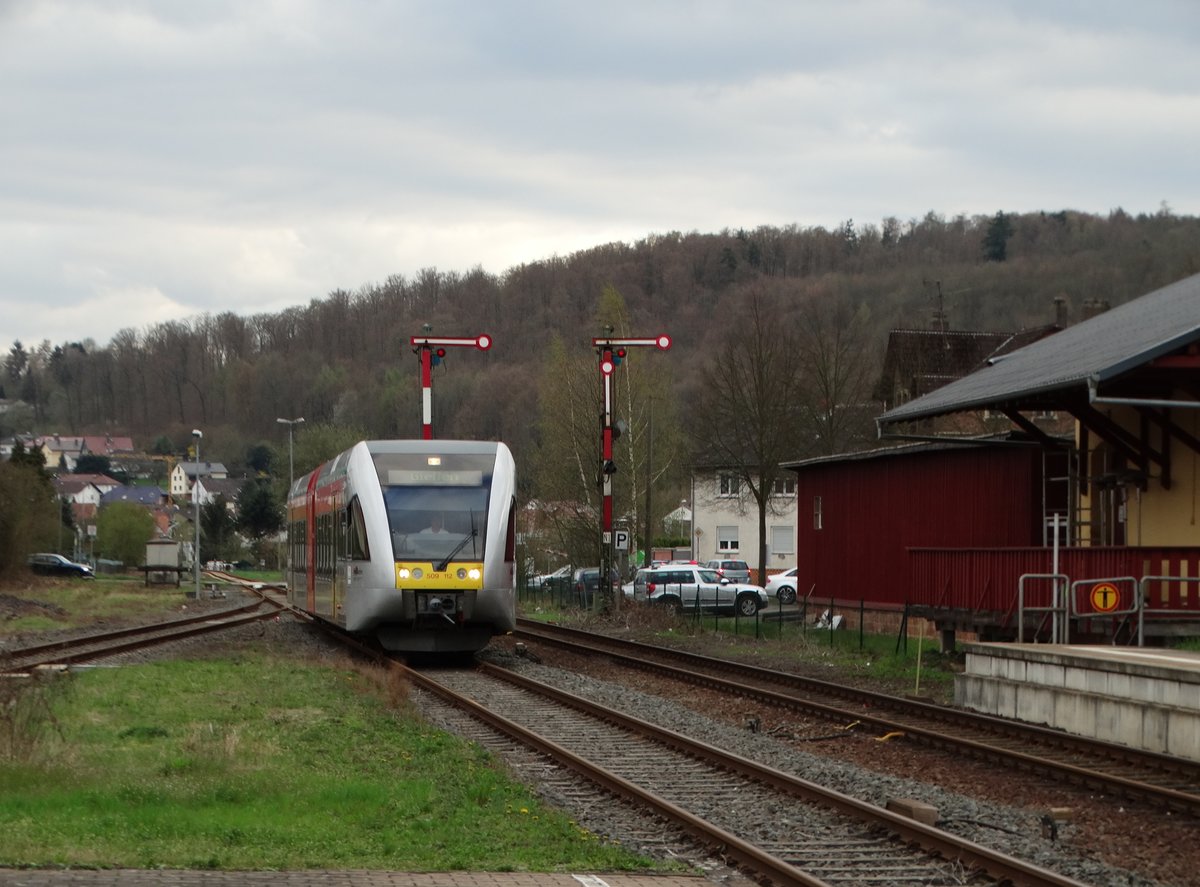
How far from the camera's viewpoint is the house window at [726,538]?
3386 inches

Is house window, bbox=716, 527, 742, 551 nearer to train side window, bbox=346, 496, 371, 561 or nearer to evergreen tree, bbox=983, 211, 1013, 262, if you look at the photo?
evergreen tree, bbox=983, 211, 1013, 262

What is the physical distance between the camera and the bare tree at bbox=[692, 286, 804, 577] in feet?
176

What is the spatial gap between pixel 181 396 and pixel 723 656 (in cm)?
12789

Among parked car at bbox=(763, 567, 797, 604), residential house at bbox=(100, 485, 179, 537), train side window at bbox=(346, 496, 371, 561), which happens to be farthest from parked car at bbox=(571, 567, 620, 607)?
residential house at bbox=(100, 485, 179, 537)

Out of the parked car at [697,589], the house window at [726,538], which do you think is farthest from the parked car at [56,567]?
the parked car at [697,589]

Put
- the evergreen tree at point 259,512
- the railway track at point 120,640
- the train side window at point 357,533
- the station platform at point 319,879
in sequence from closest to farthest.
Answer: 1. the station platform at point 319,879
2. the train side window at point 357,533
3. the railway track at point 120,640
4. the evergreen tree at point 259,512

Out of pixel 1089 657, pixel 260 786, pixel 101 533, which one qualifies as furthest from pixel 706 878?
pixel 101 533

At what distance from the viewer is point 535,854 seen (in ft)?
30.3

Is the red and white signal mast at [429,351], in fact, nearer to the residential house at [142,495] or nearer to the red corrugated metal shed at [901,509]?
the red corrugated metal shed at [901,509]

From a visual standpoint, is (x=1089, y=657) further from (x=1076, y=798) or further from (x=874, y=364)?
(x=874, y=364)

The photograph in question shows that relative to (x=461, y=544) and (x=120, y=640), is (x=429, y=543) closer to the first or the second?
(x=461, y=544)

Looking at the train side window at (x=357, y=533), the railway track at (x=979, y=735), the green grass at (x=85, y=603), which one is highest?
the train side window at (x=357, y=533)

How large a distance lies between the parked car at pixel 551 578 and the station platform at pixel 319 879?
138 feet

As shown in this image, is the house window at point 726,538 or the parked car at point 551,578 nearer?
the parked car at point 551,578
